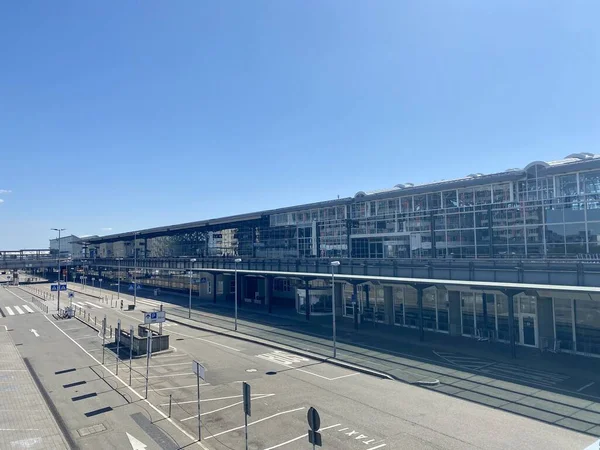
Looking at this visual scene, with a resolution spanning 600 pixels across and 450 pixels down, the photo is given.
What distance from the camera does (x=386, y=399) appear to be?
17.1 m

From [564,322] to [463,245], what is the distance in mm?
13585

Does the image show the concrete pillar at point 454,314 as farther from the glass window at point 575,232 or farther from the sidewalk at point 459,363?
the glass window at point 575,232

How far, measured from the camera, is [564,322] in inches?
1020

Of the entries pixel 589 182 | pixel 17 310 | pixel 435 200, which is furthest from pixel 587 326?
pixel 17 310

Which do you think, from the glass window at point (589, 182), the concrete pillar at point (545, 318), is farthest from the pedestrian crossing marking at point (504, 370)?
the glass window at point (589, 182)

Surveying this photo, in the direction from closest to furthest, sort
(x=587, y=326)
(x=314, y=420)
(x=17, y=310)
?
(x=314, y=420) < (x=587, y=326) < (x=17, y=310)

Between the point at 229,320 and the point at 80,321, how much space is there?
15064mm

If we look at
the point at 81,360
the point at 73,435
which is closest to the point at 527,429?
the point at 73,435

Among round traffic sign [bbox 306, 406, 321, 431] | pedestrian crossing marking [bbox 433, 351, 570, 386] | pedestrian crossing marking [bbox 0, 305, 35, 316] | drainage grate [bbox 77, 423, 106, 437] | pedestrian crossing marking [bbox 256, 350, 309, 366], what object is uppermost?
round traffic sign [bbox 306, 406, 321, 431]

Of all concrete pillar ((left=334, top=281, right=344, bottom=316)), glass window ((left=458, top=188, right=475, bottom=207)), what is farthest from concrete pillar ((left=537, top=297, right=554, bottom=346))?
concrete pillar ((left=334, top=281, right=344, bottom=316))

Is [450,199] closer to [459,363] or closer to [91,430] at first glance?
[459,363]

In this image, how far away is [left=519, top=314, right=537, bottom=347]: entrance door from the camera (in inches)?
1081

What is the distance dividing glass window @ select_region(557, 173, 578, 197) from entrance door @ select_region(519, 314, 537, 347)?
12.3 meters

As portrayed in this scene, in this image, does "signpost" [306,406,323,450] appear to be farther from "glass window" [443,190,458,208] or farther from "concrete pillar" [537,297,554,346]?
→ "glass window" [443,190,458,208]
